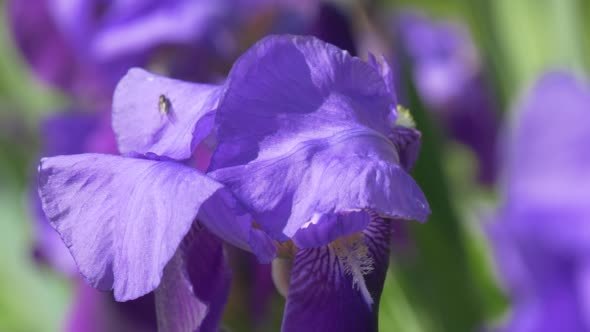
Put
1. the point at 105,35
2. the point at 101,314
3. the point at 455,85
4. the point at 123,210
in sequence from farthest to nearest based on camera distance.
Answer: the point at 455,85, the point at 105,35, the point at 101,314, the point at 123,210

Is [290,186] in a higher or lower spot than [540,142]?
higher

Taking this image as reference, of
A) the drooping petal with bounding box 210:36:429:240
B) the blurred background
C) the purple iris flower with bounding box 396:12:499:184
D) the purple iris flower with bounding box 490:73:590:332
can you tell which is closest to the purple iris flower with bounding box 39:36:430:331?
the drooping petal with bounding box 210:36:429:240

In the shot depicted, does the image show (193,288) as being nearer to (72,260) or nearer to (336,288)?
(336,288)

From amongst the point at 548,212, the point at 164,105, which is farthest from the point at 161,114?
the point at 548,212

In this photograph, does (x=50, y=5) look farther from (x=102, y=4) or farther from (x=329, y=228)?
(x=329, y=228)

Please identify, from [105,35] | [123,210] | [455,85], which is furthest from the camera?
[455,85]

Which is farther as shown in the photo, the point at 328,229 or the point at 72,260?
the point at 72,260

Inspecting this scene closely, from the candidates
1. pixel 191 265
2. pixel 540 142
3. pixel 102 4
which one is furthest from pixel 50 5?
pixel 191 265
